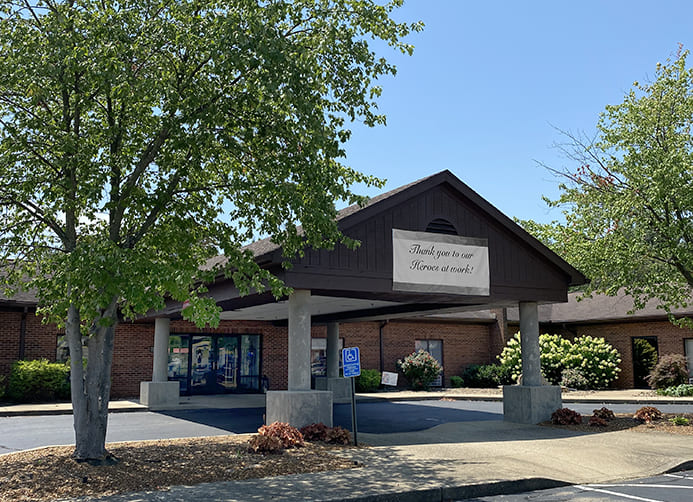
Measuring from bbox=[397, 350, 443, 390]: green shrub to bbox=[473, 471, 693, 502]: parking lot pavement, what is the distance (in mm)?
19545

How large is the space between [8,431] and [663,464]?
13724 millimetres

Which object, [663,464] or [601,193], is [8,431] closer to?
[663,464]

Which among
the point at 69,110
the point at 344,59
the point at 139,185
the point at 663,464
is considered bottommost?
the point at 663,464

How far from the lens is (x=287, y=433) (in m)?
11.4

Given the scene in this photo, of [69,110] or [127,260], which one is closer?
[127,260]

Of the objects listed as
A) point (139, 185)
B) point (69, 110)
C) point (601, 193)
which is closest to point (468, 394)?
point (601, 193)

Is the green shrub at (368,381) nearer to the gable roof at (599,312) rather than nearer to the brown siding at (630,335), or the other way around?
the gable roof at (599,312)

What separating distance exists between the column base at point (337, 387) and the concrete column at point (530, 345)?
941cm

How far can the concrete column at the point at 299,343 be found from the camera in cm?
1290

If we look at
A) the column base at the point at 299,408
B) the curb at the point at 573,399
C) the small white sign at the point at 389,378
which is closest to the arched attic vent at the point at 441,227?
the column base at the point at 299,408

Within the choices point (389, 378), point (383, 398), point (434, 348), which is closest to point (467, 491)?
point (383, 398)

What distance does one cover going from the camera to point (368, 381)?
93.5 feet

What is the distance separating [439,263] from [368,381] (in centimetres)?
1483

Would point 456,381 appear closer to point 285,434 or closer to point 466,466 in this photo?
point 285,434
